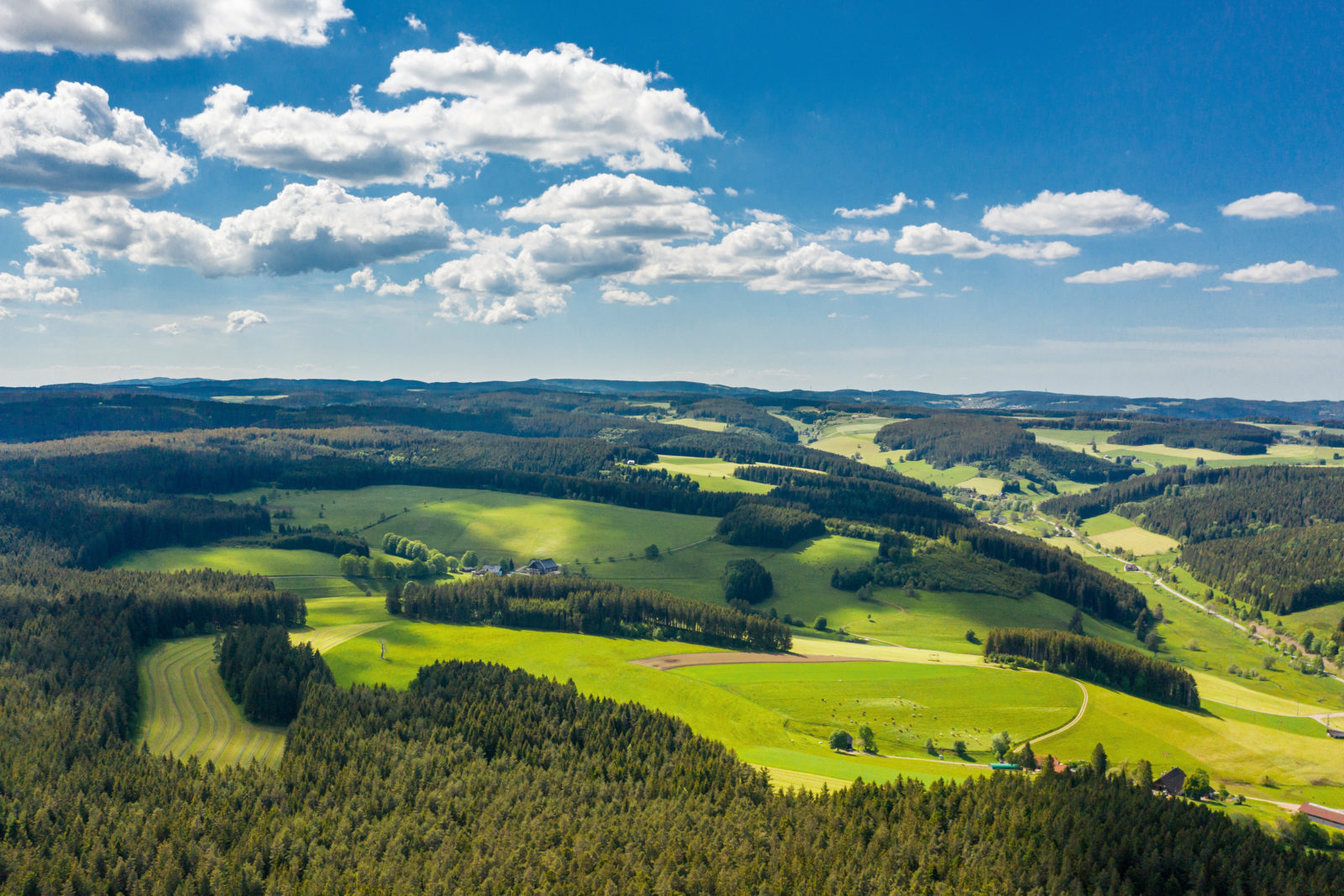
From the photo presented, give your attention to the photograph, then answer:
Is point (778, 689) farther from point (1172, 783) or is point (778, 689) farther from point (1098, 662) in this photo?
point (1098, 662)

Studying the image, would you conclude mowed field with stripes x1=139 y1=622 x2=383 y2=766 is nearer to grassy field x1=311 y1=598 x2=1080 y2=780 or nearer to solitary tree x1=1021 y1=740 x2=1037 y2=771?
grassy field x1=311 y1=598 x2=1080 y2=780

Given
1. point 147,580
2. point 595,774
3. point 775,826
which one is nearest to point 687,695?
point 595,774

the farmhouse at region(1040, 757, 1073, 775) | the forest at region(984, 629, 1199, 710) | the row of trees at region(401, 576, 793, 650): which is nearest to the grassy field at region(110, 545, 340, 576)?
the row of trees at region(401, 576, 793, 650)

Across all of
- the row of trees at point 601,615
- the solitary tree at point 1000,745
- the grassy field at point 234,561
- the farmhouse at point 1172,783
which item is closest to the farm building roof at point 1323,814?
the farmhouse at point 1172,783

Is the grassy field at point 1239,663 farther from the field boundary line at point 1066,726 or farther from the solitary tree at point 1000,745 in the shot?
the solitary tree at point 1000,745

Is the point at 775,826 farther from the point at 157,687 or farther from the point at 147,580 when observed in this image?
the point at 147,580
